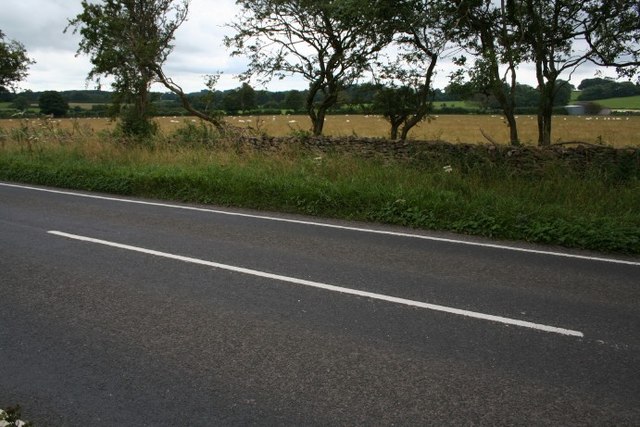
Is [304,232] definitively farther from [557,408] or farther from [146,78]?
[146,78]

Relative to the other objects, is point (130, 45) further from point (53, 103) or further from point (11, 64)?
point (53, 103)

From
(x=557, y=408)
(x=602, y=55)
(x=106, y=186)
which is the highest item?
(x=602, y=55)

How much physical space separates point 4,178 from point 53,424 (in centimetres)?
1420

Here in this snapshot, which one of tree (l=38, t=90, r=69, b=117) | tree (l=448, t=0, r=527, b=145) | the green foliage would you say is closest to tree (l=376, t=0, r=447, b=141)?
tree (l=448, t=0, r=527, b=145)

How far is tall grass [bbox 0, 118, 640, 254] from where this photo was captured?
7.91 metres

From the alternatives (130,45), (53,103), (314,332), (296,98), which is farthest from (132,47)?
(53,103)

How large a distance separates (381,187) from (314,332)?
5.84 meters

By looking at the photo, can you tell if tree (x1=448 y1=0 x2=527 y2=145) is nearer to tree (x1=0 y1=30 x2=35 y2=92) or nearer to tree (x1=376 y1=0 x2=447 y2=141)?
tree (x1=376 y1=0 x2=447 y2=141)

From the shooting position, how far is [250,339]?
13.9 ft

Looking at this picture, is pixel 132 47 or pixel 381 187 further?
pixel 132 47

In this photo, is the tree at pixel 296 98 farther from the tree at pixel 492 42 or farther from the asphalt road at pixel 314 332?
the asphalt road at pixel 314 332

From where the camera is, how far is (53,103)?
4978cm

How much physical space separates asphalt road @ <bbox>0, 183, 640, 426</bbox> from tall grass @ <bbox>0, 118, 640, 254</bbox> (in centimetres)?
86

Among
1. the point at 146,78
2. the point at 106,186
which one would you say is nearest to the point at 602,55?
the point at 106,186
